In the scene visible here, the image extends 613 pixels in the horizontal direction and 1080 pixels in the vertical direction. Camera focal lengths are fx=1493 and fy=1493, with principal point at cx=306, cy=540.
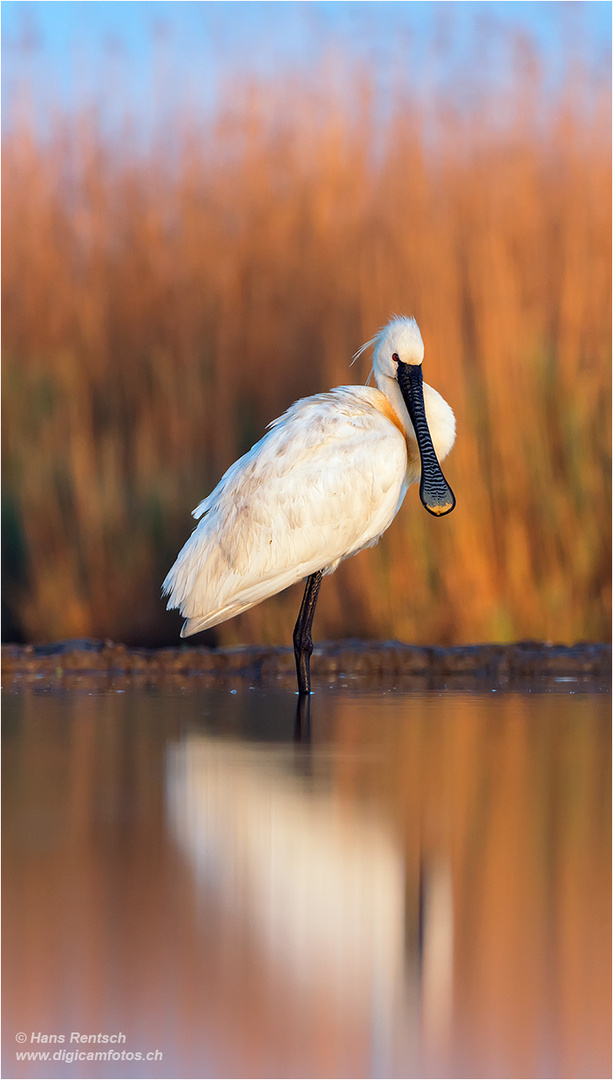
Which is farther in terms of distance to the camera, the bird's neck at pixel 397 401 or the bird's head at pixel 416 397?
the bird's neck at pixel 397 401

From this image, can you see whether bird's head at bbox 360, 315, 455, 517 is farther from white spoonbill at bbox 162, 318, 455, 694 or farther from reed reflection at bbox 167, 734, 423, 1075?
reed reflection at bbox 167, 734, 423, 1075

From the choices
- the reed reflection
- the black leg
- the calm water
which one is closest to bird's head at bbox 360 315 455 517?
the black leg

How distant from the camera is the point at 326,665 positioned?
22.5 feet

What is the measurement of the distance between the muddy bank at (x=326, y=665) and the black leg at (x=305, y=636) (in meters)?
0.47

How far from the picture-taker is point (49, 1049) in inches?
85.1

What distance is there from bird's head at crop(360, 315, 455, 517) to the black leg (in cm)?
59

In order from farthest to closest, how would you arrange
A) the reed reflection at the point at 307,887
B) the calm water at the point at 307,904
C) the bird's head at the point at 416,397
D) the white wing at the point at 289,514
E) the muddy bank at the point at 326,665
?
the muddy bank at the point at 326,665
the bird's head at the point at 416,397
the white wing at the point at 289,514
the reed reflection at the point at 307,887
the calm water at the point at 307,904

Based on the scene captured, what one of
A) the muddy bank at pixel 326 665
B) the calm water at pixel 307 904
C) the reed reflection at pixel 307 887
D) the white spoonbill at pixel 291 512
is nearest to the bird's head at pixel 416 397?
the white spoonbill at pixel 291 512

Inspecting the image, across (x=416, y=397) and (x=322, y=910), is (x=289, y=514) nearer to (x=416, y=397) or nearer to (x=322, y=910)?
(x=416, y=397)

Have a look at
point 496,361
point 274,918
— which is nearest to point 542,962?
point 274,918

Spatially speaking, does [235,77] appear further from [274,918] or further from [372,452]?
[274,918]

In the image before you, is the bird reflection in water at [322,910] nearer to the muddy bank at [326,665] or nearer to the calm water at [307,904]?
the calm water at [307,904]

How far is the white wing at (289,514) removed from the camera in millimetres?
5945

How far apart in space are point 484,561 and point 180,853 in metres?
3.93
